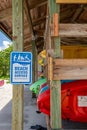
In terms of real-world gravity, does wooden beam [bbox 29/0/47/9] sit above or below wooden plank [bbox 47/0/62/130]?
above

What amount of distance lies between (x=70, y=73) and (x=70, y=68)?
0.07 meters

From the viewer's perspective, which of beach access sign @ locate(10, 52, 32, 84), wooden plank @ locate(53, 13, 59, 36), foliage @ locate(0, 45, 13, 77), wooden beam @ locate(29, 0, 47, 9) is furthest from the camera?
foliage @ locate(0, 45, 13, 77)

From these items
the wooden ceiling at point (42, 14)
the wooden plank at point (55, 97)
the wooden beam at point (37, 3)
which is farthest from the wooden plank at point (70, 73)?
the wooden beam at point (37, 3)

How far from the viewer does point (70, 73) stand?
4.04 metres

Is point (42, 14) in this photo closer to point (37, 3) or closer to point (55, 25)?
point (37, 3)

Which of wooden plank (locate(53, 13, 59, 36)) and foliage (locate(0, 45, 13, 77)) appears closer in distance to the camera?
wooden plank (locate(53, 13, 59, 36))

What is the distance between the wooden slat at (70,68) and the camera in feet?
13.2

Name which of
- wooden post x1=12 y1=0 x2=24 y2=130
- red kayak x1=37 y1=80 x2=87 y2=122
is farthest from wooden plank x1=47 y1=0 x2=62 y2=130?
red kayak x1=37 y1=80 x2=87 y2=122

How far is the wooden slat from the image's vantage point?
4.02 metres

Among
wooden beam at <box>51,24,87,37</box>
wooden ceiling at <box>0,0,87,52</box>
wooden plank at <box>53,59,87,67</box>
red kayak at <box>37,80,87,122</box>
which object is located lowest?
red kayak at <box>37,80,87,122</box>

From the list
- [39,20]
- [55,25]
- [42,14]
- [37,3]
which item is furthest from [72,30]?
[39,20]

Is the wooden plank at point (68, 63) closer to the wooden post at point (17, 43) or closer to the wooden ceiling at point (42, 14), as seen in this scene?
the wooden post at point (17, 43)

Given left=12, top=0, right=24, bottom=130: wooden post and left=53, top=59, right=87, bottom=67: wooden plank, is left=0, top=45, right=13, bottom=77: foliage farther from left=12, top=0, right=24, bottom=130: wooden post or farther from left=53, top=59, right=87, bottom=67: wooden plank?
left=53, top=59, right=87, bottom=67: wooden plank

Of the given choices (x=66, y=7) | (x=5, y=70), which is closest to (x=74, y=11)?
(x=66, y=7)
